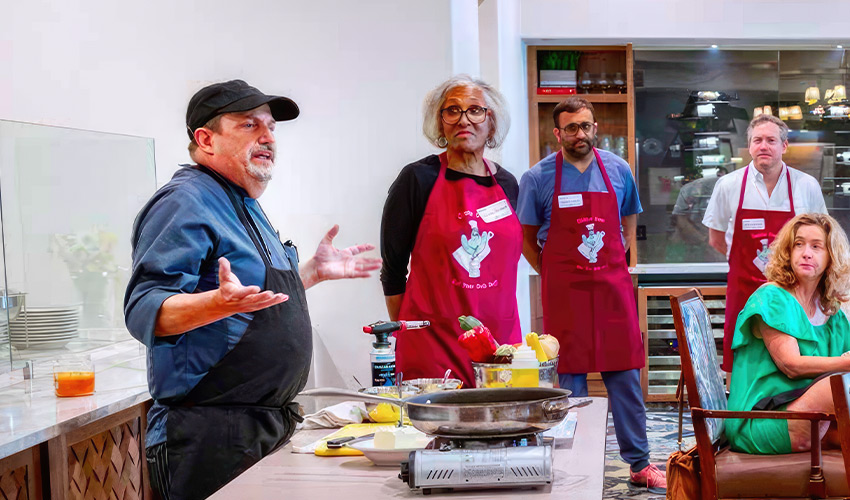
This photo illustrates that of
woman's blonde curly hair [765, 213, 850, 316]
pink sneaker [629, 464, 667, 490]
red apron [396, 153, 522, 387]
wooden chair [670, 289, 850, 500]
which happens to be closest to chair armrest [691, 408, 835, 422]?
wooden chair [670, 289, 850, 500]

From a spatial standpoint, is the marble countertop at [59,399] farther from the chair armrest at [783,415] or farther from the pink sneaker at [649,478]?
the pink sneaker at [649,478]

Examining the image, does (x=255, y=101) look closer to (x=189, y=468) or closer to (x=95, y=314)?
(x=189, y=468)

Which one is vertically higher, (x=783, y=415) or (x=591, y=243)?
(x=591, y=243)

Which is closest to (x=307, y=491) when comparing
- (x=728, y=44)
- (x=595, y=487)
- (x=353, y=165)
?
(x=595, y=487)

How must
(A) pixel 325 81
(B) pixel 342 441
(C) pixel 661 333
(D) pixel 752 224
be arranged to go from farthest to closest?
(C) pixel 661 333 → (D) pixel 752 224 → (A) pixel 325 81 → (B) pixel 342 441

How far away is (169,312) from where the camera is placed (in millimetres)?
1662

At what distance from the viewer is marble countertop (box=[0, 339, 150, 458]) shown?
2.04m

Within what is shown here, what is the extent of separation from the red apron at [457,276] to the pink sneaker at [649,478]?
1427 millimetres

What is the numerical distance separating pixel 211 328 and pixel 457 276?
1.03 meters

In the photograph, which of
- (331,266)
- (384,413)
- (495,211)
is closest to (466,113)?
(495,211)

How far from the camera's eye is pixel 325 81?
3.43m

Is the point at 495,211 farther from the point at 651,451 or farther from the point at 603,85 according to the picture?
the point at 603,85

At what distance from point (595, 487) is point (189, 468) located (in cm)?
85

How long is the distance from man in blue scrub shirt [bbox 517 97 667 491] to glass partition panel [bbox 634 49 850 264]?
2541mm
